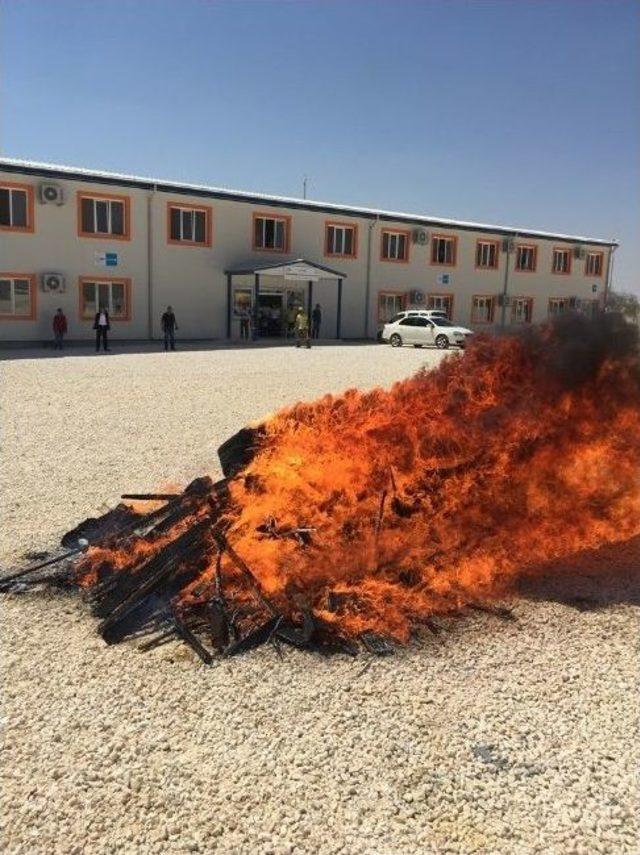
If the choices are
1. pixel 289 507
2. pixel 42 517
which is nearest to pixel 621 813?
pixel 289 507

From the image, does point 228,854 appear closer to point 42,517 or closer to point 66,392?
point 42,517

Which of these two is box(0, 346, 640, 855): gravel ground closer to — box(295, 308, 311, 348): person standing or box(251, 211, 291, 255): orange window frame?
box(295, 308, 311, 348): person standing

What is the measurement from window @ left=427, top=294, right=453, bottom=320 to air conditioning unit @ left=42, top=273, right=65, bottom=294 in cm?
1863

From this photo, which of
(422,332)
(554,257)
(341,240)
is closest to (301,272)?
(341,240)

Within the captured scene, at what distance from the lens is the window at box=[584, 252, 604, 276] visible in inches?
1670

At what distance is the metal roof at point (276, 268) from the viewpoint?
2922cm

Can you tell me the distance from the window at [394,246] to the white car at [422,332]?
16.4 ft

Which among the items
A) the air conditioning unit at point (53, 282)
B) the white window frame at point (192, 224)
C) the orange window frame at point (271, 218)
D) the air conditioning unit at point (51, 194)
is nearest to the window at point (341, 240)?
the orange window frame at point (271, 218)

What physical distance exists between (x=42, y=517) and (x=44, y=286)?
2095 centimetres

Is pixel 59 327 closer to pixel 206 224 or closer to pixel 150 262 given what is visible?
pixel 150 262

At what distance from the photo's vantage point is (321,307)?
3312 centimetres

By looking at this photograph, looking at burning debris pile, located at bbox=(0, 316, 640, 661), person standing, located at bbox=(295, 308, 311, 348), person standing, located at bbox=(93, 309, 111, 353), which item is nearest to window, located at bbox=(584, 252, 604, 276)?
person standing, located at bbox=(295, 308, 311, 348)

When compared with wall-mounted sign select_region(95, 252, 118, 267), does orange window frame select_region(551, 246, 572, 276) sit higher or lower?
higher

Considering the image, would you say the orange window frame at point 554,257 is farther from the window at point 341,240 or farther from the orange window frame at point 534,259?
the window at point 341,240
